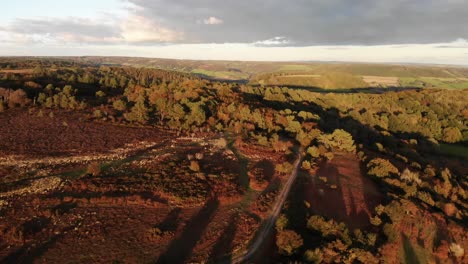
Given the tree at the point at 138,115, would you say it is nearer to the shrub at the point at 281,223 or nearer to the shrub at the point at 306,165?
the shrub at the point at 306,165

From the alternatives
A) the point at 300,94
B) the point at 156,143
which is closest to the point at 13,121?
the point at 156,143

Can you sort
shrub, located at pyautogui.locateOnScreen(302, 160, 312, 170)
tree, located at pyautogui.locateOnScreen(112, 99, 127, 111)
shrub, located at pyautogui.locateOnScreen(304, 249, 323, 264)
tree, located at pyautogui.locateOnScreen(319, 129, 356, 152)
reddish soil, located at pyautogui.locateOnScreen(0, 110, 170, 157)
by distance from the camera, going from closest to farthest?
shrub, located at pyautogui.locateOnScreen(304, 249, 323, 264)
reddish soil, located at pyautogui.locateOnScreen(0, 110, 170, 157)
shrub, located at pyautogui.locateOnScreen(302, 160, 312, 170)
tree, located at pyautogui.locateOnScreen(319, 129, 356, 152)
tree, located at pyautogui.locateOnScreen(112, 99, 127, 111)

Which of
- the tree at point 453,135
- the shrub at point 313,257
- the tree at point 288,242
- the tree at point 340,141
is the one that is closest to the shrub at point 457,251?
the shrub at point 313,257

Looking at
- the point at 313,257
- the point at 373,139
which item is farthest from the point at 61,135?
the point at 373,139

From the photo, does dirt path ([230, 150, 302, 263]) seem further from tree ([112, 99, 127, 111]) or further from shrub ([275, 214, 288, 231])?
tree ([112, 99, 127, 111])

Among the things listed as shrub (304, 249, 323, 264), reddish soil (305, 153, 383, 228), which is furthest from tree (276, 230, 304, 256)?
reddish soil (305, 153, 383, 228)
